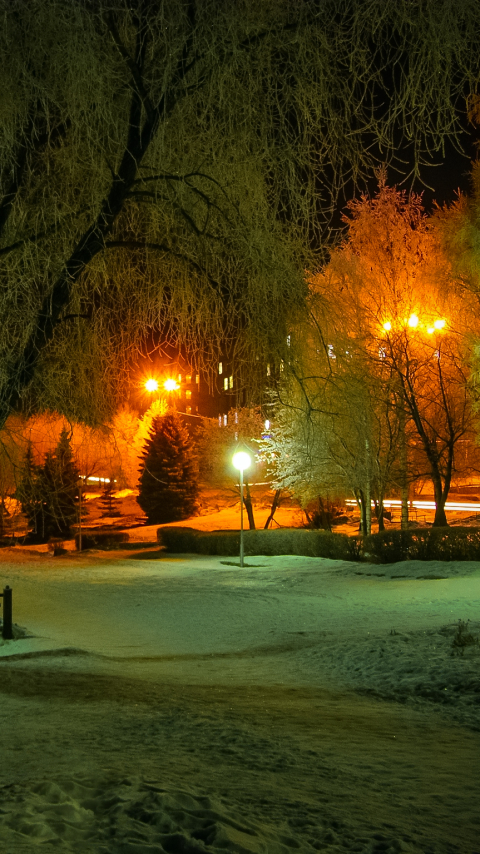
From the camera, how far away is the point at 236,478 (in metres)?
45.0

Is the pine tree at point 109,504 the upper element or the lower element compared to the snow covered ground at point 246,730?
upper

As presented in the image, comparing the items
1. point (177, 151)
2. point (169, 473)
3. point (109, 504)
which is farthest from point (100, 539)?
point (177, 151)

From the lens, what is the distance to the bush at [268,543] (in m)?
23.4

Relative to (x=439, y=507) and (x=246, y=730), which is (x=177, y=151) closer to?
(x=246, y=730)

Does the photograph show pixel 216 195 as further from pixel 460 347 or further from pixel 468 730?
pixel 460 347

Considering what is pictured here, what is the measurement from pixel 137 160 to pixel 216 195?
0.96m

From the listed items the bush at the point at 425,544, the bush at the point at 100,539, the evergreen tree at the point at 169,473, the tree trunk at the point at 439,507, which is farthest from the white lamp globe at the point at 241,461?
the evergreen tree at the point at 169,473

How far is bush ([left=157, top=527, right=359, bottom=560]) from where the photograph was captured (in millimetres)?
23406

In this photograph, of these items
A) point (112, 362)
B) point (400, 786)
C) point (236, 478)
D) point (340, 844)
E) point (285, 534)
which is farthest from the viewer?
point (236, 478)

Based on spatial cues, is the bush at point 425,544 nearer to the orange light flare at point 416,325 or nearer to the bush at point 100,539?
the orange light flare at point 416,325

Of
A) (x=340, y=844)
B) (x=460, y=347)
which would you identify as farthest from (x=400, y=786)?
(x=460, y=347)

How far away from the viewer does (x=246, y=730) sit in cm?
532

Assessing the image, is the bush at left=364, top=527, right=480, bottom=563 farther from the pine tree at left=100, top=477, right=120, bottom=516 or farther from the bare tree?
the pine tree at left=100, top=477, right=120, bottom=516

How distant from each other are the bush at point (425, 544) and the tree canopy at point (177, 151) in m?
13.9
